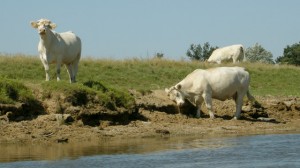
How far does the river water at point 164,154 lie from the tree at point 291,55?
1966 inches

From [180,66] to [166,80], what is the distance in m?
4.29

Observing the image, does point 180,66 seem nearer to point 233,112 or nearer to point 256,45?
point 233,112

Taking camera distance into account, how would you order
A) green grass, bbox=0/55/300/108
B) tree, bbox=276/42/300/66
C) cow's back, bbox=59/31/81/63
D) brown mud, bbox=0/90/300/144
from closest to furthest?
brown mud, bbox=0/90/300/144
cow's back, bbox=59/31/81/63
green grass, bbox=0/55/300/108
tree, bbox=276/42/300/66

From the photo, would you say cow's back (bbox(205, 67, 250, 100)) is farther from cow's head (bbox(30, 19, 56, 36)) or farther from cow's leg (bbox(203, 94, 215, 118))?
cow's head (bbox(30, 19, 56, 36))

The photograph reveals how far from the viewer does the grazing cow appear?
76.5 feet

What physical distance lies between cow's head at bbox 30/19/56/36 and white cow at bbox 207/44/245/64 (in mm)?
23314

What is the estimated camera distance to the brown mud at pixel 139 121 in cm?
1992

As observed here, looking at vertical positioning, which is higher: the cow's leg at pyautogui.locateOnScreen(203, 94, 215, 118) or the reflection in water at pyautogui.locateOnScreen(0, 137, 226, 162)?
the cow's leg at pyautogui.locateOnScreen(203, 94, 215, 118)

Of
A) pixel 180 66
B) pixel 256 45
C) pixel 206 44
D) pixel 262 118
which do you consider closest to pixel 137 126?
pixel 262 118

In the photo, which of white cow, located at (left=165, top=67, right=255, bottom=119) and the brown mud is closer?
the brown mud

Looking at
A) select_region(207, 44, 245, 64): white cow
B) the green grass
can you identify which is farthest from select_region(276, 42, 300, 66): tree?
the green grass

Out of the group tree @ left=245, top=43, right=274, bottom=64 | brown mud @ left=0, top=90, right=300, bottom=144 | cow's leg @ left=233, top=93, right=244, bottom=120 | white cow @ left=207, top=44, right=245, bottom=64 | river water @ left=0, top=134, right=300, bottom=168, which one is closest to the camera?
river water @ left=0, top=134, right=300, bottom=168

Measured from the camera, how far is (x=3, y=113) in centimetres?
2030

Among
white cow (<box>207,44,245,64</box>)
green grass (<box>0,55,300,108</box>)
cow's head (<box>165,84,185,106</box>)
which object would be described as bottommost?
cow's head (<box>165,84,185,106</box>)
